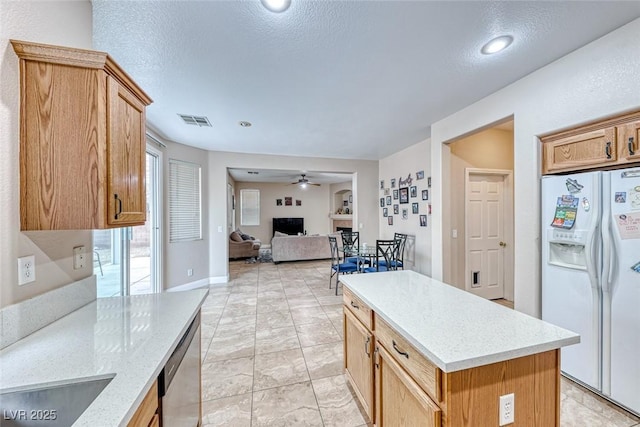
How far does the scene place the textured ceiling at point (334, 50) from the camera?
1.63 m

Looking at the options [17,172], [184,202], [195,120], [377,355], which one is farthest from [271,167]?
[377,355]

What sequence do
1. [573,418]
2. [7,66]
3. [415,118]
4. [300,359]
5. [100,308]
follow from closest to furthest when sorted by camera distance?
[7,66]
[100,308]
[573,418]
[300,359]
[415,118]

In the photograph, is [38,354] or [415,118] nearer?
[38,354]

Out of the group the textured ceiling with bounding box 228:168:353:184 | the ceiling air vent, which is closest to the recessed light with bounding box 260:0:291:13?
the ceiling air vent

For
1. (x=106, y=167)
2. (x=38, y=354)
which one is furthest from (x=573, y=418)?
(x=106, y=167)

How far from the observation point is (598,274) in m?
1.86

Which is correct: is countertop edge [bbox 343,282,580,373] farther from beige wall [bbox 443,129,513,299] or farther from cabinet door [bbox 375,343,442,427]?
beige wall [bbox 443,129,513,299]

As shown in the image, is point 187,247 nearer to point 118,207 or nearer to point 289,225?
point 118,207

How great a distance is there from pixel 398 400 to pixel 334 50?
232 cm

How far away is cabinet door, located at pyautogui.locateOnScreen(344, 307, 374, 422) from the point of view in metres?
A: 1.55

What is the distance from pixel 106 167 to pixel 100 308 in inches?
32.1

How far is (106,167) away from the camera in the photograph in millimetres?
1162

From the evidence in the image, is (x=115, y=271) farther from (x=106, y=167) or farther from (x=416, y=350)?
(x=416, y=350)

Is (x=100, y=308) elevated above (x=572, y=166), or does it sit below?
below
